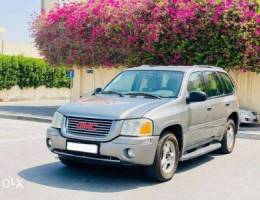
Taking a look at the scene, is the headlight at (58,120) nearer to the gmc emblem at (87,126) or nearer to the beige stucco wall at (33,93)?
the gmc emblem at (87,126)

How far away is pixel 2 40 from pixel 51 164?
26.9 m

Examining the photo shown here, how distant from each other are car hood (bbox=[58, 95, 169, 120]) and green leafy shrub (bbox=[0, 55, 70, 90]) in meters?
17.8

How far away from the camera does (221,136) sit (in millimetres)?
9141

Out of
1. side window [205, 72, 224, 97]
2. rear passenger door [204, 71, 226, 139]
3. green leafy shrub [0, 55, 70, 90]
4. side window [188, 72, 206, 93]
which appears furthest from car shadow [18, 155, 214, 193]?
green leafy shrub [0, 55, 70, 90]

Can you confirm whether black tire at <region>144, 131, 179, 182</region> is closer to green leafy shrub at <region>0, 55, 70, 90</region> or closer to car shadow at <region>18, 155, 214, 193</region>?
car shadow at <region>18, 155, 214, 193</region>

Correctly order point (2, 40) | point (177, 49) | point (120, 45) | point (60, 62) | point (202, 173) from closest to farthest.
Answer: point (202, 173)
point (177, 49)
point (120, 45)
point (60, 62)
point (2, 40)

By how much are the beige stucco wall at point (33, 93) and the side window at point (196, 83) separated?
19.6 meters

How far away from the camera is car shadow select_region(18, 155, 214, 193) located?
6.57 m

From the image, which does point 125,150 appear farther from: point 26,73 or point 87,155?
point 26,73

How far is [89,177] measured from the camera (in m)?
7.11

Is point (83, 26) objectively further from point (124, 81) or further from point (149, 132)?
point (149, 132)

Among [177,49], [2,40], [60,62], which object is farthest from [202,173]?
[2,40]

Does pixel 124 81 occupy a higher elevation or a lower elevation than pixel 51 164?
higher

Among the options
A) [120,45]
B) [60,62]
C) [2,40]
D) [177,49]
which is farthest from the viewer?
[2,40]
